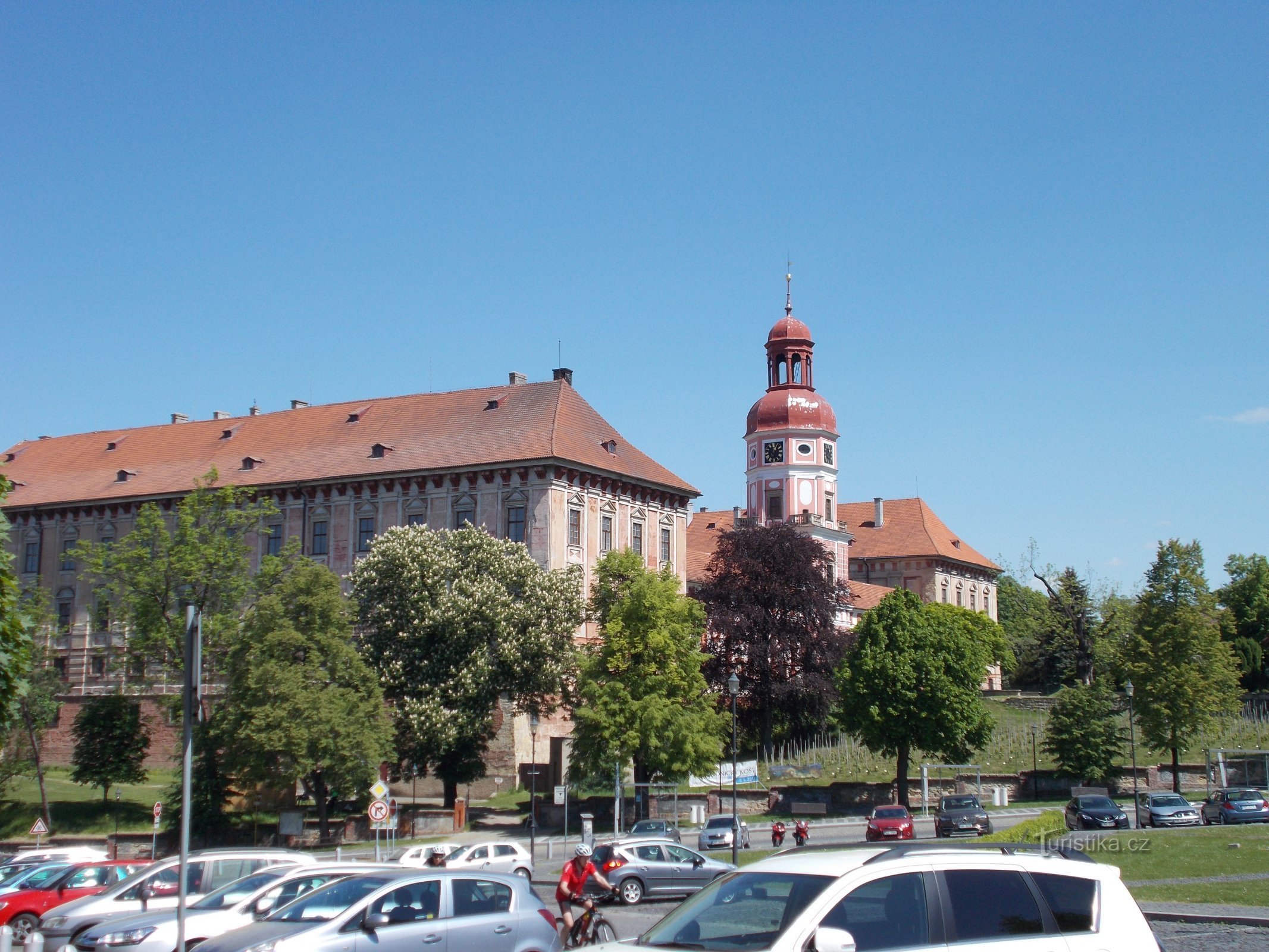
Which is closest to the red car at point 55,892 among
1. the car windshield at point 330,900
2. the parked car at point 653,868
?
the parked car at point 653,868

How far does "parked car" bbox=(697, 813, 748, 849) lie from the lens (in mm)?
41562

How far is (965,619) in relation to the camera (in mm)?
116375

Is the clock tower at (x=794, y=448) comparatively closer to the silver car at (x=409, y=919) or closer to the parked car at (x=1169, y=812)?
the parked car at (x=1169, y=812)

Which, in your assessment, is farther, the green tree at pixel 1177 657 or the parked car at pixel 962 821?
the green tree at pixel 1177 657

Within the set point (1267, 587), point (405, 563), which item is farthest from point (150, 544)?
point (1267, 587)

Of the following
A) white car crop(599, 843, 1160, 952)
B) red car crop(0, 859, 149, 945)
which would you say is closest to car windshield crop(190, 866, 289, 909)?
red car crop(0, 859, 149, 945)

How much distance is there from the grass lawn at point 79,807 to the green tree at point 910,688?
100 ft

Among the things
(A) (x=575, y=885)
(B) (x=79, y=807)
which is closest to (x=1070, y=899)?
(A) (x=575, y=885)

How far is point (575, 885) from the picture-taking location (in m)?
18.9

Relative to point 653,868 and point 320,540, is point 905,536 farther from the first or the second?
point 653,868

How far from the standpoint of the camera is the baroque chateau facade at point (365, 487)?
2591 inches

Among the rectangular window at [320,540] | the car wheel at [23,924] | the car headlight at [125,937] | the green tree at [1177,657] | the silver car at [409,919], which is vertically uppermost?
the rectangular window at [320,540]

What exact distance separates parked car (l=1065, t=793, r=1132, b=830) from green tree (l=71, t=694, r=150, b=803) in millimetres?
37003

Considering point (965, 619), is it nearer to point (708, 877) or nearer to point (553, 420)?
point (553, 420)
